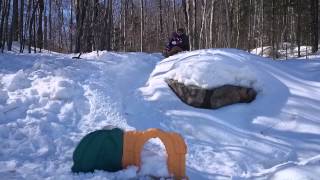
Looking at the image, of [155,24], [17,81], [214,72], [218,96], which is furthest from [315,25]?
[155,24]

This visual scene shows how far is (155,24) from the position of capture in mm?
41750

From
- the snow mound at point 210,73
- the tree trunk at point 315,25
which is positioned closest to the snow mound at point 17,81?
the snow mound at point 210,73

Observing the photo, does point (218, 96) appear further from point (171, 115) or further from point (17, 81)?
point (17, 81)

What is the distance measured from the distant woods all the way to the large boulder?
7.47 metres

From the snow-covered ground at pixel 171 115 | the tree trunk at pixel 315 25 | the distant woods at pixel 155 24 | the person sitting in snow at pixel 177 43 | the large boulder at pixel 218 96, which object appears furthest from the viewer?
the tree trunk at pixel 315 25

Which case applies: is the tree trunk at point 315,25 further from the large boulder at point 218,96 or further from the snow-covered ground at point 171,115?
the large boulder at point 218,96

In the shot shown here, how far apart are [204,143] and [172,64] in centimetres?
335

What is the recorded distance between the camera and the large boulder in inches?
391

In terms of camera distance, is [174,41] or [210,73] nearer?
[210,73]

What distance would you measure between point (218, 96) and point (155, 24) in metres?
32.4

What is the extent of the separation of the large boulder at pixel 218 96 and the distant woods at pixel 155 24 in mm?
7466

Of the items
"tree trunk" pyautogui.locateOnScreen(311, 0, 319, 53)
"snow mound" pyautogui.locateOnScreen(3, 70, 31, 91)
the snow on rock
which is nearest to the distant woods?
"tree trunk" pyautogui.locateOnScreen(311, 0, 319, 53)

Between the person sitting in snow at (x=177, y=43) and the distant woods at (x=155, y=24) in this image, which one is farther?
the distant woods at (x=155, y=24)

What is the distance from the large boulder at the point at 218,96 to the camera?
9.92 m
